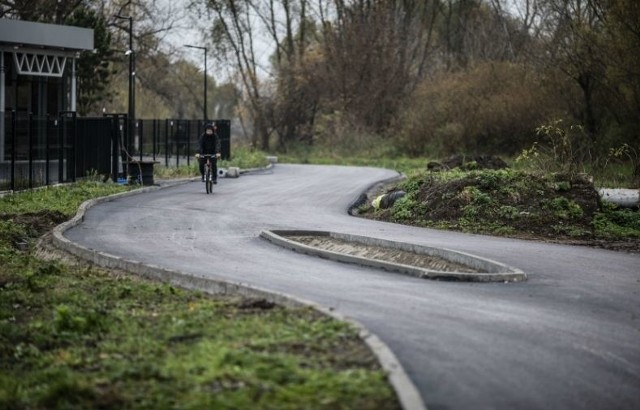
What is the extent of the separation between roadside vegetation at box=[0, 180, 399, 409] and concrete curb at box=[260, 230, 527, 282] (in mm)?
3513

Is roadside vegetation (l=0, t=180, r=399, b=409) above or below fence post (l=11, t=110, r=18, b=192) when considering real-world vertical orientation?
below

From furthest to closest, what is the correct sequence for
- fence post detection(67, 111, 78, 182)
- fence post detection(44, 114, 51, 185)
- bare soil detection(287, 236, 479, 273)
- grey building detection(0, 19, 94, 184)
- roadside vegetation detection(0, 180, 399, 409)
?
grey building detection(0, 19, 94, 184) < fence post detection(67, 111, 78, 182) < fence post detection(44, 114, 51, 185) < bare soil detection(287, 236, 479, 273) < roadside vegetation detection(0, 180, 399, 409)

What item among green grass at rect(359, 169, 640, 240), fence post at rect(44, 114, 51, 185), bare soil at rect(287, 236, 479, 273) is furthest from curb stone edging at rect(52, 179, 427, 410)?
fence post at rect(44, 114, 51, 185)

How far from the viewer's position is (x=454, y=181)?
2616cm

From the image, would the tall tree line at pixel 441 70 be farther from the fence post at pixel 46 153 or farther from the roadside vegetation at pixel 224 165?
the fence post at pixel 46 153

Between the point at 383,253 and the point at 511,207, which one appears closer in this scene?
the point at 383,253

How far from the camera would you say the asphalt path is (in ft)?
29.7

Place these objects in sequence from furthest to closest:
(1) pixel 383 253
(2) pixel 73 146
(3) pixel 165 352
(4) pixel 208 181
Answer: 1. (2) pixel 73 146
2. (4) pixel 208 181
3. (1) pixel 383 253
4. (3) pixel 165 352

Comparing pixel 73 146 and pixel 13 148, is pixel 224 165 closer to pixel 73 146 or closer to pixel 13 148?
pixel 73 146

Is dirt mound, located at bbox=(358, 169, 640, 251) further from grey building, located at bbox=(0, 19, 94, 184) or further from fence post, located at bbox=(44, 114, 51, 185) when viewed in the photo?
grey building, located at bbox=(0, 19, 94, 184)

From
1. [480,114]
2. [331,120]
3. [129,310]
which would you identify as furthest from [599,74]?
[129,310]

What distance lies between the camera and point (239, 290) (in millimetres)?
13492

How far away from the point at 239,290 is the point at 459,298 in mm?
2581

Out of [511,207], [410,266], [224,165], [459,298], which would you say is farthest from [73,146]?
[459,298]
